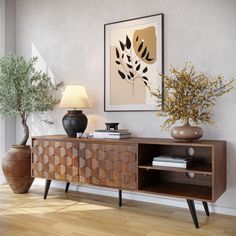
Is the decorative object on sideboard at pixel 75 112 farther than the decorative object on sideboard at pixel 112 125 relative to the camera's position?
Yes

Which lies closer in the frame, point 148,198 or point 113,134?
point 113,134

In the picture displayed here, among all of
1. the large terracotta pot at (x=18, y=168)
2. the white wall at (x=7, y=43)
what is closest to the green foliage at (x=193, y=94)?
A: the large terracotta pot at (x=18, y=168)

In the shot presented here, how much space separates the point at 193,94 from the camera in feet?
7.76

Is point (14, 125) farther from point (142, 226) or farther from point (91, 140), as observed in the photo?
point (142, 226)

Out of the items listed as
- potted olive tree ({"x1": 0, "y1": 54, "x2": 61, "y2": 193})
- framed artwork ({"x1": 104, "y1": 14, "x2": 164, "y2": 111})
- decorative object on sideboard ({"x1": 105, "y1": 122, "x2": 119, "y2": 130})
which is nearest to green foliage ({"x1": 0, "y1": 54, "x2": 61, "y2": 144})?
potted olive tree ({"x1": 0, "y1": 54, "x2": 61, "y2": 193})

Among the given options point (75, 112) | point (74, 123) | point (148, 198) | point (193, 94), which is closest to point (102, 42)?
point (75, 112)

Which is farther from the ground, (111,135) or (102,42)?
(102,42)

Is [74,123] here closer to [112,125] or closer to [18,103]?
[112,125]

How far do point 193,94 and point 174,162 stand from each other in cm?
57

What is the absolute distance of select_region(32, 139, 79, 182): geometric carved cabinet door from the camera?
2.68m

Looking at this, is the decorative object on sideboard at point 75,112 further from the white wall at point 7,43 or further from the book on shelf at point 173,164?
the white wall at point 7,43

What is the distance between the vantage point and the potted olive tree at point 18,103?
3.05 meters

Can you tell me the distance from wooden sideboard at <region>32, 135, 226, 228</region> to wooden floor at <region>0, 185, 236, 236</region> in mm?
177

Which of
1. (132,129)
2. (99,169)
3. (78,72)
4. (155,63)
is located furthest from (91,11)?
(99,169)
